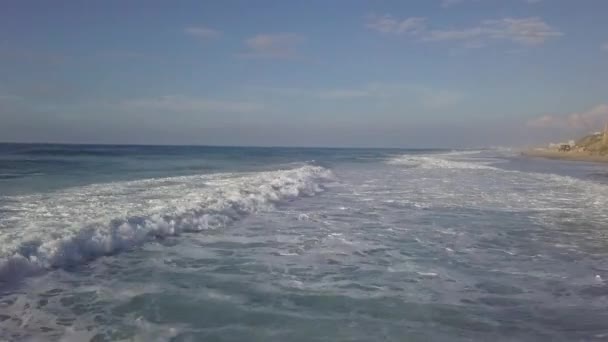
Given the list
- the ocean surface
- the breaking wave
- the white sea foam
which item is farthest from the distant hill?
the white sea foam

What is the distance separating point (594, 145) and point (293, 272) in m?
71.1

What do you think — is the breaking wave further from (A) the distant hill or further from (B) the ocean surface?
(B) the ocean surface

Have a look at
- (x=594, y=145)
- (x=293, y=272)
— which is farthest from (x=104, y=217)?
(x=594, y=145)

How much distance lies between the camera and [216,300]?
614cm

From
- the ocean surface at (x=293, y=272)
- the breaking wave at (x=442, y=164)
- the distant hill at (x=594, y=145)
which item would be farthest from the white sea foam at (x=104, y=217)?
the distant hill at (x=594, y=145)

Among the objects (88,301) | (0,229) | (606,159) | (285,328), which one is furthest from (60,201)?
(606,159)

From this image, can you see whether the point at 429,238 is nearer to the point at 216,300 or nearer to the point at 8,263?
the point at 216,300

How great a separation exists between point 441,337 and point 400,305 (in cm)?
100

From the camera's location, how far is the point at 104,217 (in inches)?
421

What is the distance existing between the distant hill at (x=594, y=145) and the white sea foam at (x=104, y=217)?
5679 cm

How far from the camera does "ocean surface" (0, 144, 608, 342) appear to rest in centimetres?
529

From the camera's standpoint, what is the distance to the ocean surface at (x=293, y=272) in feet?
17.3

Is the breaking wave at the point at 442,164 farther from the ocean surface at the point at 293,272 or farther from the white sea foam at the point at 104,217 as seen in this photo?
the ocean surface at the point at 293,272

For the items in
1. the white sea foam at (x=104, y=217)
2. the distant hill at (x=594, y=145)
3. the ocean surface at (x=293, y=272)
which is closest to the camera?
the ocean surface at (x=293, y=272)
